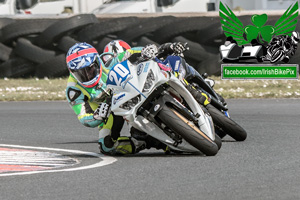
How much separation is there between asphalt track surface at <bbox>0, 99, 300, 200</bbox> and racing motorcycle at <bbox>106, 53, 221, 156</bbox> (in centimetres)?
19

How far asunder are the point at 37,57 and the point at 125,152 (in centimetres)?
906

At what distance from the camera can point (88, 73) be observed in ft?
26.6

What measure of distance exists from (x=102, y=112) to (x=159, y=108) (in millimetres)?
653

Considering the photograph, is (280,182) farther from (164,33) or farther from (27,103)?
(164,33)

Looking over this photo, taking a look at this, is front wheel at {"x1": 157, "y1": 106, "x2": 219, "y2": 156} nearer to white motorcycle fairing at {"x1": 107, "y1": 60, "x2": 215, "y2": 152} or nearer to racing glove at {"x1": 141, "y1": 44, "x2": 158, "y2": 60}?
white motorcycle fairing at {"x1": 107, "y1": 60, "x2": 215, "y2": 152}

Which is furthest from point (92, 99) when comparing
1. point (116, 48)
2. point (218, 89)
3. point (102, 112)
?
point (218, 89)

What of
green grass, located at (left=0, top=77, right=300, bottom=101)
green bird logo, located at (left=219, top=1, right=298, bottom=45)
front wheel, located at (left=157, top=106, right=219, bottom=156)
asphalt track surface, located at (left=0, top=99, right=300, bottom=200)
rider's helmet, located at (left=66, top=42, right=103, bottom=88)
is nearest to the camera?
asphalt track surface, located at (left=0, top=99, right=300, bottom=200)

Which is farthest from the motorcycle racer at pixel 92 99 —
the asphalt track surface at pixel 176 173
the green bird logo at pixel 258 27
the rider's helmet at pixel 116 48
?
the green bird logo at pixel 258 27

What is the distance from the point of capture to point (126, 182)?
631 centimetres

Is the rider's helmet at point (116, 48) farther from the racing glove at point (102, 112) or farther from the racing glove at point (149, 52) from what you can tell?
the racing glove at point (102, 112)

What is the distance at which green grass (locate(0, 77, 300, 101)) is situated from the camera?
14359 millimetres

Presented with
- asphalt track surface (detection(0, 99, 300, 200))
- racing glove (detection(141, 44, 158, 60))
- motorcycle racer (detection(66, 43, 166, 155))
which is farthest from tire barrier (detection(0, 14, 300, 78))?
racing glove (detection(141, 44, 158, 60))

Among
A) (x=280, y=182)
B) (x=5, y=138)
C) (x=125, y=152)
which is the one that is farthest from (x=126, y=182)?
(x=5, y=138)

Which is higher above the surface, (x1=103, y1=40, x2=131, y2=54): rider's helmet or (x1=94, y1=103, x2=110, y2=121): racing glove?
(x1=94, y1=103, x2=110, y2=121): racing glove
